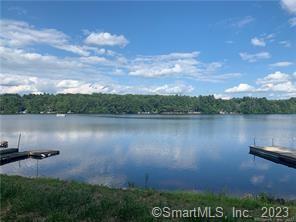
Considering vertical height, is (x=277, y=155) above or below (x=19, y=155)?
above

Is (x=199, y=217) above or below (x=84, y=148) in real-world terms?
above

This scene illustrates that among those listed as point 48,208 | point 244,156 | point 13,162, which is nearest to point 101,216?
point 48,208

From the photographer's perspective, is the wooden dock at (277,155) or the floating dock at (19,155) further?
the wooden dock at (277,155)

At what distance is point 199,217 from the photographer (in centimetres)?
850

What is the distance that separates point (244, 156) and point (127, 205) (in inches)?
1473

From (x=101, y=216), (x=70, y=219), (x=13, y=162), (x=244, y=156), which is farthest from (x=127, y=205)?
(x=244, y=156)

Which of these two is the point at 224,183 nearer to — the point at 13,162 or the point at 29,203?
the point at 29,203

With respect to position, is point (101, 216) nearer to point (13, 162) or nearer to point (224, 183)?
point (224, 183)

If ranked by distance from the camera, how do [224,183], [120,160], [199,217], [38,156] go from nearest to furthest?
[199,217] < [224,183] < [120,160] < [38,156]

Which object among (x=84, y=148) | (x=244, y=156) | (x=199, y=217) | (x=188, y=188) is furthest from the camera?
(x=84, y=148)

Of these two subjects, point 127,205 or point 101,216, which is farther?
point 127,205

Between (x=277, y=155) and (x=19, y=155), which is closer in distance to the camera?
(x=19, y=155)

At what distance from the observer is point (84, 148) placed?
47.6 m

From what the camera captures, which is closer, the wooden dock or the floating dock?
the floating dock
